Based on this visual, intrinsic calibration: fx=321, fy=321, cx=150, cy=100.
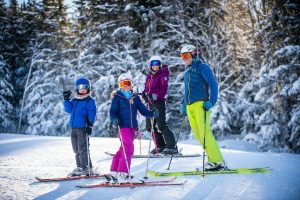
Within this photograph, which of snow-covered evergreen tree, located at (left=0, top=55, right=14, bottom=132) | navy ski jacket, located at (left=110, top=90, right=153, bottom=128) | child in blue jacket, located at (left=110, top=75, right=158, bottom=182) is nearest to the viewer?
child in blue jacket, located at (left=110, top=75, right=158, bottom=182)

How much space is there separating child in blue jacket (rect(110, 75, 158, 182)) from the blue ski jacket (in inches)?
38.0

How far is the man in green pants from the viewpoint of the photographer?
5.14 meters

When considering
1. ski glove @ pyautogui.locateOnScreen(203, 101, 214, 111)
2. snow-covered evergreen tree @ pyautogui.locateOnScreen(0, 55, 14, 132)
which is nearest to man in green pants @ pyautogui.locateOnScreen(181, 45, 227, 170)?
ski glove @ pyautogui.locateOnScreen(203, 101, 214, 111)

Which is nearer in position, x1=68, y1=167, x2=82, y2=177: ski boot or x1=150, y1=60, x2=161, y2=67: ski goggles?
x1=68, y1=167, x2=82, y2=177: ski boot

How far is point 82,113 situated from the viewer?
5.31 meters

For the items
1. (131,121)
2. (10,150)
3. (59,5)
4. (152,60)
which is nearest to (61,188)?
(131,121)

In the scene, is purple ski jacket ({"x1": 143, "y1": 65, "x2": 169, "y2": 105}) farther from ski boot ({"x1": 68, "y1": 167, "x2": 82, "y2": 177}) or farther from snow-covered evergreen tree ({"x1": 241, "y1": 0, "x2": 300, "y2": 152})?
snow-covered evergreen tree ({"x1": 241, "y1": 0, "x2": 300, "y2": 152})

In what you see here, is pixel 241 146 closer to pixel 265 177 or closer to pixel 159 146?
pixel 159 146

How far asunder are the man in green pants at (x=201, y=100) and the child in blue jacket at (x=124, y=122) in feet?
3.24

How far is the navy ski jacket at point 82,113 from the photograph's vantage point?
208 inches

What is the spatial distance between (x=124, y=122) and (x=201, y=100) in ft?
4.40

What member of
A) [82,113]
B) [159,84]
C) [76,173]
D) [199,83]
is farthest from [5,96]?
[199,83]

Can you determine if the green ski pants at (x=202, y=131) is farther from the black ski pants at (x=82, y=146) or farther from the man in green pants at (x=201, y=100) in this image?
the black ski pants at (x=82, y=146)

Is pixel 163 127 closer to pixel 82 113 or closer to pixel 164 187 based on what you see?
pixel 82 113
